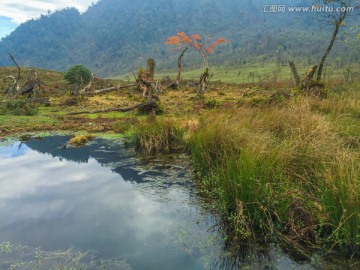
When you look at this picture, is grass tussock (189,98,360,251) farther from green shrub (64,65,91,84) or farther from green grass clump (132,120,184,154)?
green shrub (64,65,91,84)

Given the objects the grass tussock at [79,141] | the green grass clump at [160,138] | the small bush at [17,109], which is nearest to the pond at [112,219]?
the green grass clump at [160,138]

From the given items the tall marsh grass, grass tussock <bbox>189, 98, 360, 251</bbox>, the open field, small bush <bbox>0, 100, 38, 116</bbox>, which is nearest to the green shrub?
small bush <bbox>0, 100, 38, 116</bbox>

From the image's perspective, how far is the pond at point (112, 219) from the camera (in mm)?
6410

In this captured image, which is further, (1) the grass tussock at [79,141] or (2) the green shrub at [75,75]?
(2) the green shrub at [75,75]

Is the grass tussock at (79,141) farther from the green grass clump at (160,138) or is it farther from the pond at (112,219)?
the green grass clump at (160,138)

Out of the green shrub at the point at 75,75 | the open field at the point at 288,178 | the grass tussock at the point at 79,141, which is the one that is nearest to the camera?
the open field at the point at 288,178

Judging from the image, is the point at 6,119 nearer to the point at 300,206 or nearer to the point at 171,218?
the point at 171,218

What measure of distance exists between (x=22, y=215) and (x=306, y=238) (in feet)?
20.4

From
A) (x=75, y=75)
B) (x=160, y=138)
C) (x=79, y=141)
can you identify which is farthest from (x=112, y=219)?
(x=75, y=75)

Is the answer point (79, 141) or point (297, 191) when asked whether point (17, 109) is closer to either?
point (79, 141)

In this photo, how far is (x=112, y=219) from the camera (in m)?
8.13

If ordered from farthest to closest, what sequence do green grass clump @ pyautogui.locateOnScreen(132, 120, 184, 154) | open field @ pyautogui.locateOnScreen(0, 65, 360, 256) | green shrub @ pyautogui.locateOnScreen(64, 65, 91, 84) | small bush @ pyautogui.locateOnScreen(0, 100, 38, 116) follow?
green shrub @ pyautogui.locateOnScreen(64, 65, 91, 84), small bush @ pyautogui.locateOnScreen(0, 100, 38, 116), green grass clump @ pyautogui.locateOnScreen(132, 120, 184, 154), open field @ pyautogui.locateOnScreen(0, 65, 360, 256)

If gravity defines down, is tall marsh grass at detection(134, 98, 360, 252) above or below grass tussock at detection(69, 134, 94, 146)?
above

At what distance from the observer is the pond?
21.0 ft
